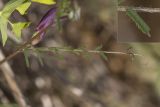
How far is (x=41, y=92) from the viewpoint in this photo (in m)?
1.35

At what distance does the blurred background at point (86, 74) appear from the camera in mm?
1373

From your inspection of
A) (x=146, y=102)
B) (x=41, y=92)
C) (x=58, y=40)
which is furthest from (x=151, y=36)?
(x=146, y=102)

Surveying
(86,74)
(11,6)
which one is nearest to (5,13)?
(11,6)

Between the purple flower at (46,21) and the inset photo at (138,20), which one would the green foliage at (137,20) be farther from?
the purple flower at (46,21)

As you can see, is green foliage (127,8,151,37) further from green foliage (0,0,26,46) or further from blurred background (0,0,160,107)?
blurred background (0,0,160,107)

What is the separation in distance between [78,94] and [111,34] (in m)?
0.35

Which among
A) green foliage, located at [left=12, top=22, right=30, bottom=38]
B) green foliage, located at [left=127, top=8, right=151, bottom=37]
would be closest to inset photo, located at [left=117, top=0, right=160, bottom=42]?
green foliage, located at [left=127, top=8, right=151, bottom=37]

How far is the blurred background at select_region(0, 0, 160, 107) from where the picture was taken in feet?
4.50

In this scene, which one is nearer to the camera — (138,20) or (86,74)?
(138,20)

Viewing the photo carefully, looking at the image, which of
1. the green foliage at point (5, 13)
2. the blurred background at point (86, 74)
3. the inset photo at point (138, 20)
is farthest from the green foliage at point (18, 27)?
the blurred background at point (86, 74)

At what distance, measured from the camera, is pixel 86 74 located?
5.20 feet

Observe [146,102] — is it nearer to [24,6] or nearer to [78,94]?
[78,94]

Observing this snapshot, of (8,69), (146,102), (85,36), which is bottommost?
(146,102)

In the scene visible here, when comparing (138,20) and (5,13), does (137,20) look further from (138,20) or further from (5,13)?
(5,13)
